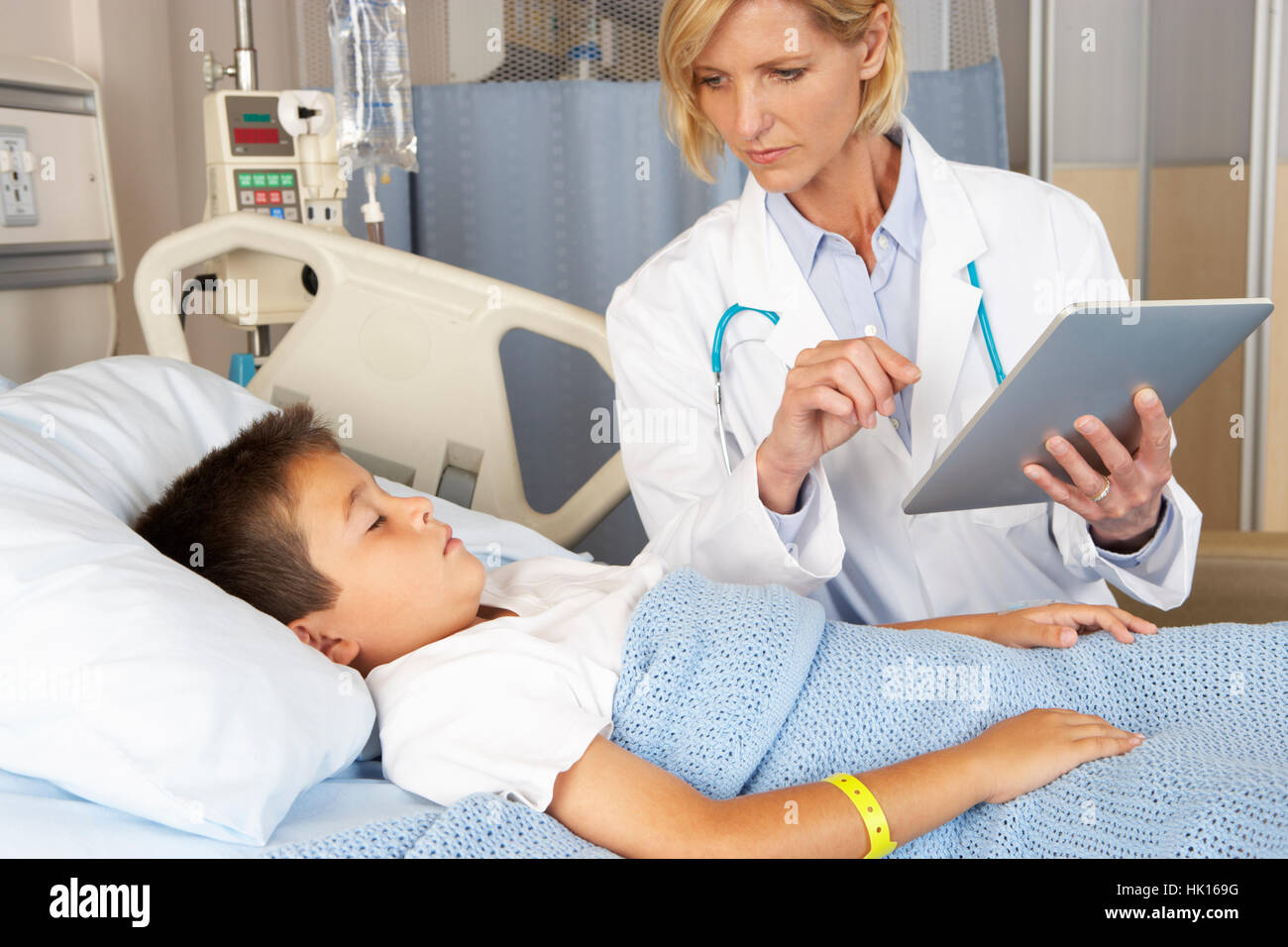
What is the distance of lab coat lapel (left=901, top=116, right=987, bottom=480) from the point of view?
1513 mm

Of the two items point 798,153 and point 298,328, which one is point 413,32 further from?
point 798,153

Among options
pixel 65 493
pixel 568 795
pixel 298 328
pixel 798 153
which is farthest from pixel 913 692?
pixel 298 328

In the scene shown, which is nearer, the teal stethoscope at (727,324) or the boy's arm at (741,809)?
the boy's arm at (741,809)

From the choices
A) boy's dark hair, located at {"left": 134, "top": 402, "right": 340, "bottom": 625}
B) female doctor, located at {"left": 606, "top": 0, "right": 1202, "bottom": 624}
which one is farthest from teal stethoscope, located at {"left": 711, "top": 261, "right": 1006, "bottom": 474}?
boy's dark hair, located at {"left": 134, "top": 402, "right": 340, "bottom": 625}

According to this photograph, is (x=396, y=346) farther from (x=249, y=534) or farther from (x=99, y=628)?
(x=99, y=628)

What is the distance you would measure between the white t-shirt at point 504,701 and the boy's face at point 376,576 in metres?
0.05

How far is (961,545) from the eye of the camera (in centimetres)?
156

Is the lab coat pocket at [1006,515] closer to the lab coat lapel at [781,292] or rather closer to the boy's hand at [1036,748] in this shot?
the lab coat lapel at [781,292]

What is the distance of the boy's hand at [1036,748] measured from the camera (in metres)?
1.00

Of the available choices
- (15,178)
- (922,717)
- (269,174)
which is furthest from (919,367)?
(15,178)

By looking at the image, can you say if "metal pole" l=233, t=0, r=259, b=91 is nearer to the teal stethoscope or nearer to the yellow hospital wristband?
the teal stethoscope

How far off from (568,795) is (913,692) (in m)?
0.36

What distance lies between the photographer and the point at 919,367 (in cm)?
153

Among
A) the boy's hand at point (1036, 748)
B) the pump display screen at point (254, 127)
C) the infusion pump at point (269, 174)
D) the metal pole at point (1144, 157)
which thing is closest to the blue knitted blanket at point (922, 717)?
the boy's hand at point (1036, 748)
